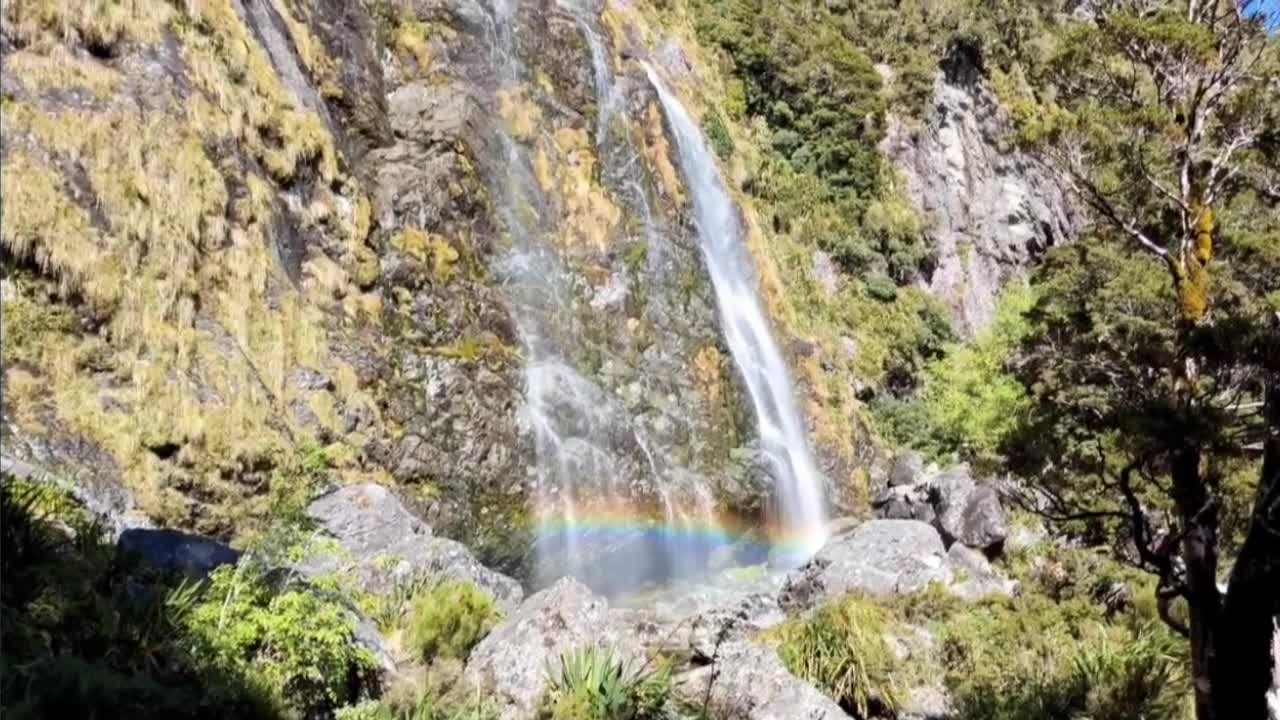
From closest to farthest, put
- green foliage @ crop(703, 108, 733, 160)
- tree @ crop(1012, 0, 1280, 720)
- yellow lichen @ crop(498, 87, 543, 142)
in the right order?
1. tree @ crop(1012, 0, 1280, 720)
2. yellow lichen @ crop(498, 87, 543, 142)
3. green foliage @ crop(703, 108, 733, 160)

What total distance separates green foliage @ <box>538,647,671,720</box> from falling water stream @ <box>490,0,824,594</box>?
6.78 m

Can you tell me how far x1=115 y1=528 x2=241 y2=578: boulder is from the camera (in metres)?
7.21

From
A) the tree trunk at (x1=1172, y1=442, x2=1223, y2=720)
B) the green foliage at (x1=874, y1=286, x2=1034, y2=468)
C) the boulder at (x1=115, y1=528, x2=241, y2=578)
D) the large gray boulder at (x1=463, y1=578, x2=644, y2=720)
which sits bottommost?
the boulder at (x1=115, y1=528, x2=241, y2=578)

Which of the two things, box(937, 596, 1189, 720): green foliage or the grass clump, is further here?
box(937, 596, 1189, 720): green foliage

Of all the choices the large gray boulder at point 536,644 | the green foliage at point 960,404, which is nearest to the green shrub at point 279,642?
the large gray boulder at point 536,644

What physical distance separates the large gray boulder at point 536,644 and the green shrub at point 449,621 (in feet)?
0.71

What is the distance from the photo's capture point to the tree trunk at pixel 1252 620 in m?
6.41

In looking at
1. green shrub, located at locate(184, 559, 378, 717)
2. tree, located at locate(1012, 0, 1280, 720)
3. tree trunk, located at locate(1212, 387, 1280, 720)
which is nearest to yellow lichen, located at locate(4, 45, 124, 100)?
green shrub, located at locate(184, 559, 378, 717)

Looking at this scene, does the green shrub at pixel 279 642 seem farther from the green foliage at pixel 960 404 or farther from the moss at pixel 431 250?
the green foliage at pixel 960 404

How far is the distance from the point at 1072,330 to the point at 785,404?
11.5 m

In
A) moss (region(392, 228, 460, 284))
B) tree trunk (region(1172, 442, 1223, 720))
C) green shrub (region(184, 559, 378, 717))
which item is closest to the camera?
green shrub (region(184, 559, 378, 717))

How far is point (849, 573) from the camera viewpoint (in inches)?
541

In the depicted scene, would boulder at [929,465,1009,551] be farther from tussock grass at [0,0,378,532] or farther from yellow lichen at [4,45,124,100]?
yellow lichen at [4,45,124,100]

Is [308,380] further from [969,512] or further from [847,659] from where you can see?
[969,512]
